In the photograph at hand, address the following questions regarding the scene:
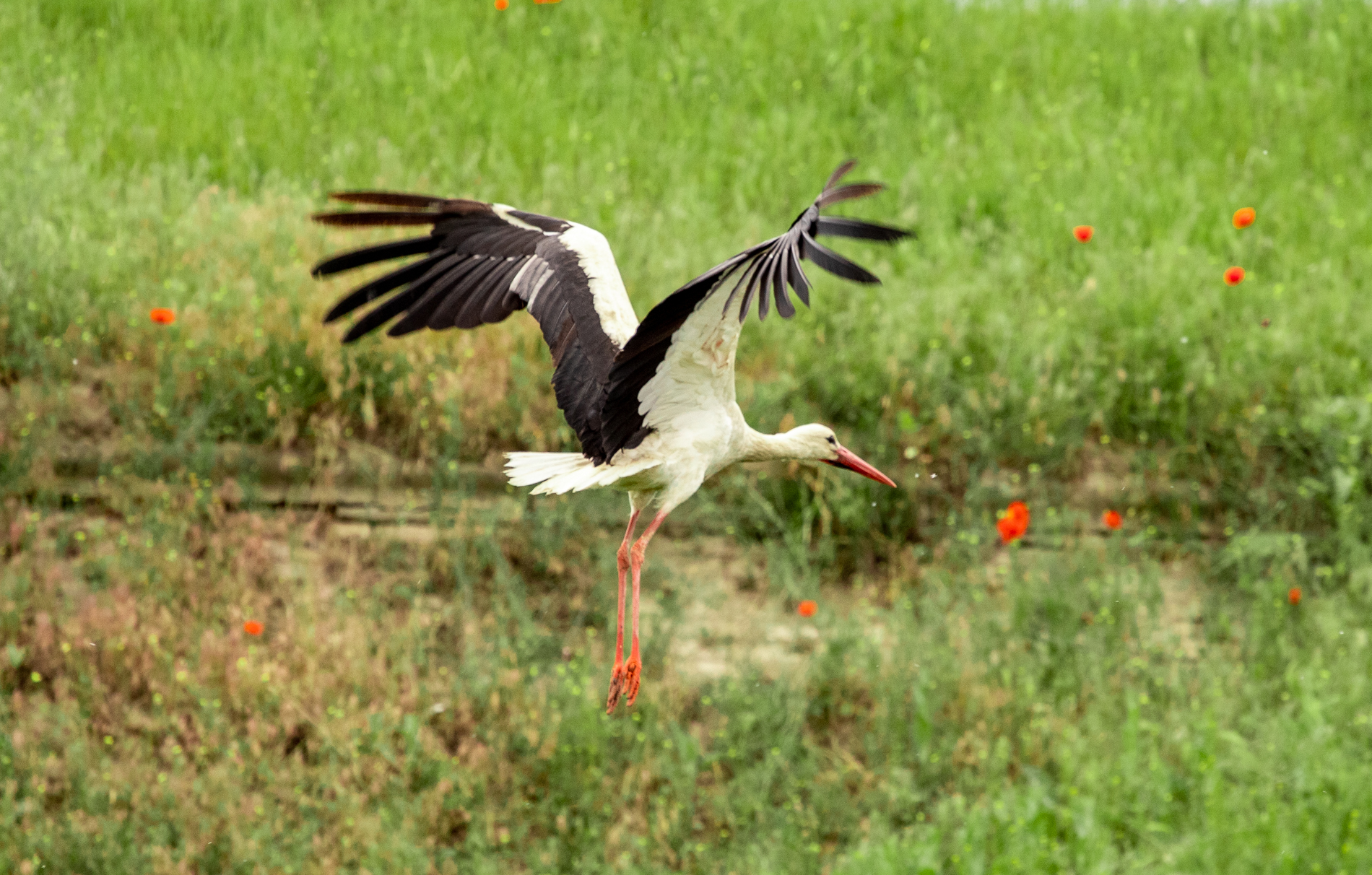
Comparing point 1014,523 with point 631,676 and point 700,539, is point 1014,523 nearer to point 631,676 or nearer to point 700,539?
point 700,539

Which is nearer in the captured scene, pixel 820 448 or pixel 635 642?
pixel 635 642

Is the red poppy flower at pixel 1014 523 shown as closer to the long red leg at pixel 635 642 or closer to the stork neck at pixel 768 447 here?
the stork neck at pixel 768 447

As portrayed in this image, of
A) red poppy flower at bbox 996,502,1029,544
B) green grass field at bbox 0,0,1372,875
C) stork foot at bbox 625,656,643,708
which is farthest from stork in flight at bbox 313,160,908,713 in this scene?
green grass field at bbox 0,0,1372,875

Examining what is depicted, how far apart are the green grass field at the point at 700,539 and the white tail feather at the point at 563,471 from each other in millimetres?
3225

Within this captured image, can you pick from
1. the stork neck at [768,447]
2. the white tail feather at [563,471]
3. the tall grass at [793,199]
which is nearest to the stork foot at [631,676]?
the white tail feather at [563,471]

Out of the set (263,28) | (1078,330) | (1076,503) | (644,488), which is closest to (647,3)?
(263,28)

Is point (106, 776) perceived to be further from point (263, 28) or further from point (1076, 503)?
point (263, 28)

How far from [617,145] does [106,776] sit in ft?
18.0

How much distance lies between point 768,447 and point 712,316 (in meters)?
0.74

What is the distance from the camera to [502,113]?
10.5 m

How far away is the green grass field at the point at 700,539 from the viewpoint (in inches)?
280

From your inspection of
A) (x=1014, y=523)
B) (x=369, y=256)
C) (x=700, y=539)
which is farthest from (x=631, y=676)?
(x=700, y=539)

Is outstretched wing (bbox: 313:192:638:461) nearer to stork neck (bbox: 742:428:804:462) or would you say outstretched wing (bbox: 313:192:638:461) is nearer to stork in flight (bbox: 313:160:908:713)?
stork in flight (bbox: 313:160:908:713)

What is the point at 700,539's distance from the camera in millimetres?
8180
